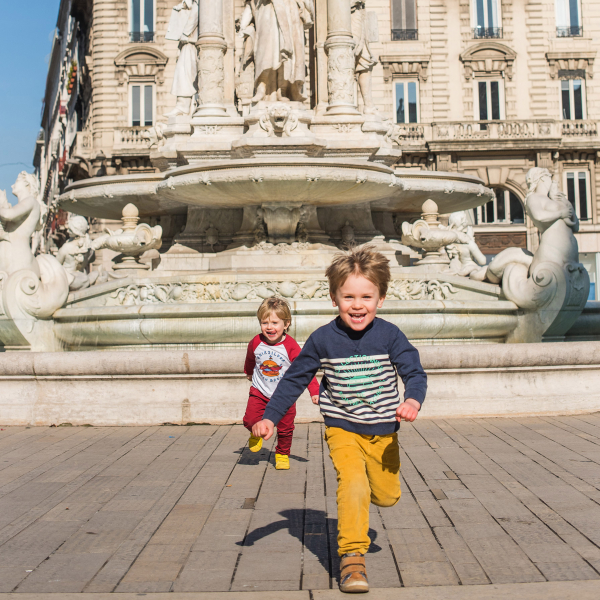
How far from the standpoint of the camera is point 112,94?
3828 centimetres

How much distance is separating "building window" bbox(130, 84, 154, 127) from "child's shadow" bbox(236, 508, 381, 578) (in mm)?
35251

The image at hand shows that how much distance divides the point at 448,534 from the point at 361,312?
113 centimetres

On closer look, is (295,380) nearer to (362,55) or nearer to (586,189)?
(362,55)

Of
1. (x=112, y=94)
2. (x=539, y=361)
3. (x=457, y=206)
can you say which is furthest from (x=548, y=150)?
(x=539, y=361)

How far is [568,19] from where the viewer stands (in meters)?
39.9

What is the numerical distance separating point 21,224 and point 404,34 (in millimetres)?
31722

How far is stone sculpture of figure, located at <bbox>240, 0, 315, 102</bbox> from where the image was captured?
37.4ft

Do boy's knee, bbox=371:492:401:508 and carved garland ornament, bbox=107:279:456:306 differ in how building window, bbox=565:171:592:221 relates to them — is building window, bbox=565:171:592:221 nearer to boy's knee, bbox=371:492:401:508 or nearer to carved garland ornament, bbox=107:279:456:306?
carved garland ornament, bbox=107:279:456:306

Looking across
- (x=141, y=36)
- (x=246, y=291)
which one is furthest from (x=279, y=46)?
(x=141, y=36)

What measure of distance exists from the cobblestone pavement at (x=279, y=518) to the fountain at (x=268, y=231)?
217 cm

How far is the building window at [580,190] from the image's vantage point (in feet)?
125

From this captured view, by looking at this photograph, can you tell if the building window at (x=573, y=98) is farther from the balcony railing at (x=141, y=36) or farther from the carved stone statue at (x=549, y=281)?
the carved stone statue at (x=549, y=281)

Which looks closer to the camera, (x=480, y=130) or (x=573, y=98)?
(x=480, y=130)

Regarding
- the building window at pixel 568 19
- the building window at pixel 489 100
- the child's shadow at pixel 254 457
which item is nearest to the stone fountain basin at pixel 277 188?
the child's shadow at pixel 254 457
